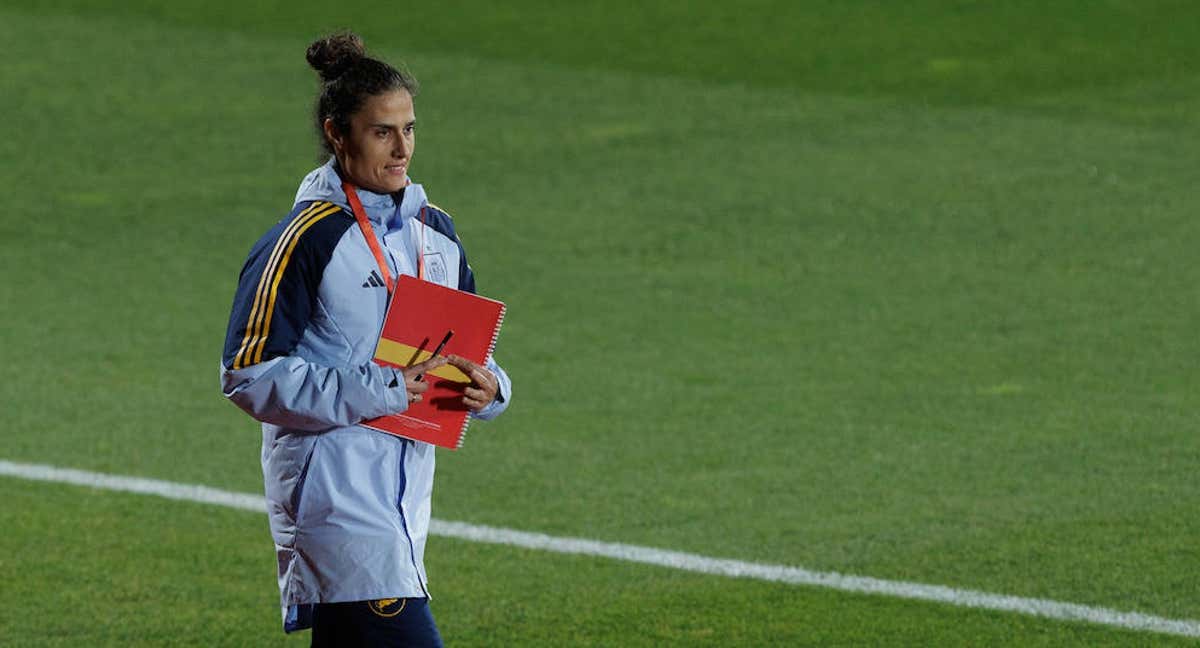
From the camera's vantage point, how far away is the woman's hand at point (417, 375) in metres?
4.39

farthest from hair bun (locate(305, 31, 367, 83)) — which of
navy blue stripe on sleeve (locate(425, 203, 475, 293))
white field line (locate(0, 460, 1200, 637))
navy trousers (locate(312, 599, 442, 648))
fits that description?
white field line (locate(0, 460, 1200, 637))

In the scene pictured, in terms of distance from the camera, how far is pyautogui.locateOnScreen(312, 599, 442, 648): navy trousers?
4398 millimetres

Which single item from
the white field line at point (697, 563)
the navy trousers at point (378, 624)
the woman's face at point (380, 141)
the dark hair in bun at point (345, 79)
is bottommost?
the white field line at point (697, 563)

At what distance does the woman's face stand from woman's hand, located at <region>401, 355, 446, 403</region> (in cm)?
35

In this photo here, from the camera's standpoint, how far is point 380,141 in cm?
437

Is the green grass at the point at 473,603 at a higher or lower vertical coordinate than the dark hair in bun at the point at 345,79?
lower

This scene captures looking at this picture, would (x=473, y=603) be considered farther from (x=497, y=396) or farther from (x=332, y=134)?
(x=332, y=134)

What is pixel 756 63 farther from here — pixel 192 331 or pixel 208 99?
pixel 192 331

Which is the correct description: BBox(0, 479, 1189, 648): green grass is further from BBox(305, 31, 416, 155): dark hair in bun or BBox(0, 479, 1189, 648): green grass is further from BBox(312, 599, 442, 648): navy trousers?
BBox(305, 31, 416, 155): dark hair in bun

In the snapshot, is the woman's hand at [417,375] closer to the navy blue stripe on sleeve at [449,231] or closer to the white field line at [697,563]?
the navy blue stripe on sleeve at [449,231]

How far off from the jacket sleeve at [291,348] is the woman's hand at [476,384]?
17 centimetres

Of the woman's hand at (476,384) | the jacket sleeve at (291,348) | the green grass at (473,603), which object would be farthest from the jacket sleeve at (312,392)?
the green grass at (473,603)

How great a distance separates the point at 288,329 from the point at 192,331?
622 cm

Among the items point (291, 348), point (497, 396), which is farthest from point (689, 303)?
point (291, 348)
